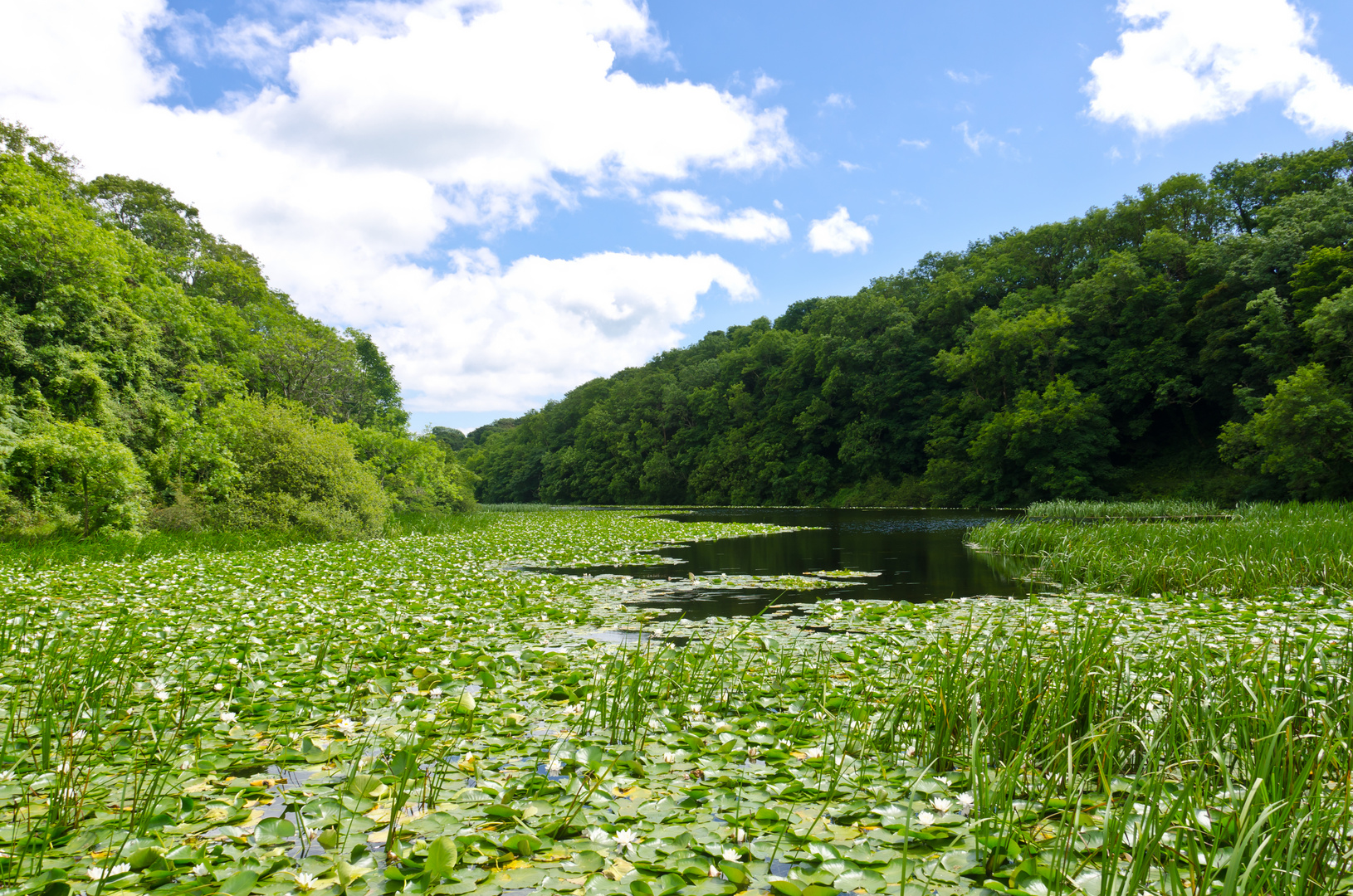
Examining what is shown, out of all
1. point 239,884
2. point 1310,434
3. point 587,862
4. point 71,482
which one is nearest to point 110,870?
point 239,884

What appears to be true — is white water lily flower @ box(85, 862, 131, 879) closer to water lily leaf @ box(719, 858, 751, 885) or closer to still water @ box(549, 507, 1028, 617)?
water lily leaf @ box(719, 858, 751, 885)

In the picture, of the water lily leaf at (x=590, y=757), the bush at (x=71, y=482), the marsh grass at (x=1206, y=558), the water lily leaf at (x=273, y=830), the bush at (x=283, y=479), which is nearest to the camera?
the water lily leaf at (x=273, y=830)

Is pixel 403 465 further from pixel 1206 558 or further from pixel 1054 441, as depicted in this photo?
pixel 1054 441

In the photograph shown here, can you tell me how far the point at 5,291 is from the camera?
18.0 meters

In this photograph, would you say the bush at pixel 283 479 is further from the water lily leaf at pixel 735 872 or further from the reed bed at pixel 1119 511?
the reed bed at pixel 1119 511

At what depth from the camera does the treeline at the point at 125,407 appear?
15203 millimetres

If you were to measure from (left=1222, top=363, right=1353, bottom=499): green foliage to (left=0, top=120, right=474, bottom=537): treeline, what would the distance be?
34352 millimetres

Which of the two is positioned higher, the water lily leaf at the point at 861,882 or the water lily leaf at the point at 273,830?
the water lily leaf at the point at 273,830

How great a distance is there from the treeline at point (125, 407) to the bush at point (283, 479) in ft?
0.15

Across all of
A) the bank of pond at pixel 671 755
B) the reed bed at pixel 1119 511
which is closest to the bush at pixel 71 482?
the bank of pond at pixel 671 755

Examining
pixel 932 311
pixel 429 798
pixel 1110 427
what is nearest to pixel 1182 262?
pixel 1110 427

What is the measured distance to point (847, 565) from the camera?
1533cm

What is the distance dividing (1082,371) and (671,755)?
47.8 metres

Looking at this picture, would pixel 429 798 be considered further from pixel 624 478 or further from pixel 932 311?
pixel 624 478
